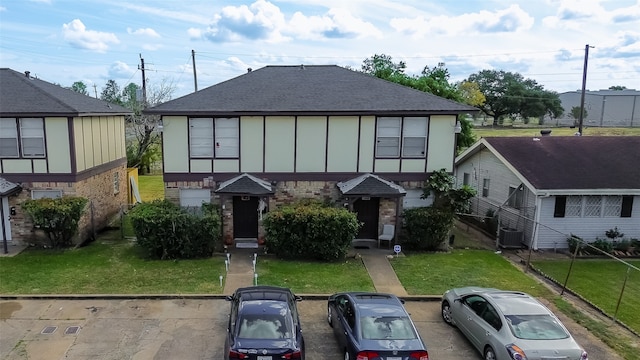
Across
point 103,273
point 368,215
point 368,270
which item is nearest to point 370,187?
point 368,215

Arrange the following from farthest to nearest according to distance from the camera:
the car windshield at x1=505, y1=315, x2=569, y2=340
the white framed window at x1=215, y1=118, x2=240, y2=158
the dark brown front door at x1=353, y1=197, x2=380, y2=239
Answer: the dark brown front door at x1=353, y1=197, x2=380, y2=239
the white framed window at x1=215, y1=118, x2=240, y2=158
the car windshield at x1=505, y1=315, x2=569, y2=340

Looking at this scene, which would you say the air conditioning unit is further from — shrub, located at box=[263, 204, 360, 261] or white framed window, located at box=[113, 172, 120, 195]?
white framed window, located at box=[113, 172, 120, 195]

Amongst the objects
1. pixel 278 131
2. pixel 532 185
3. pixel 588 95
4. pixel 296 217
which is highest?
pixel 588 95

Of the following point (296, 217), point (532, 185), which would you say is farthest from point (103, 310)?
point (532, 185)

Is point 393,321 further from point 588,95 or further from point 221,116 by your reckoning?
point 588,95

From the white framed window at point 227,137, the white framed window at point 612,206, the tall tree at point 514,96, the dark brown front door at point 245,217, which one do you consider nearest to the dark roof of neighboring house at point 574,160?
the white framed window at point 612,206

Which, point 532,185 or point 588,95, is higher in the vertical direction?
point 588,95

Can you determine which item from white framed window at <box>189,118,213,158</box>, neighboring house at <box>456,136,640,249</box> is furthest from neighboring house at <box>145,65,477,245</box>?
neighboring house at <box>456,136,640,249</box>
